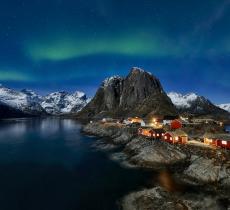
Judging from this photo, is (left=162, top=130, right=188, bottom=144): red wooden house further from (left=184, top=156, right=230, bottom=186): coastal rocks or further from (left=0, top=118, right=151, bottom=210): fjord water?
(left=0, top=118, right=151, bottom=210): fjord water

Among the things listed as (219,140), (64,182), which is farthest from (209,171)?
(64,182)

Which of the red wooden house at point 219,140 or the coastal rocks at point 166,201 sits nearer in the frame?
the coastal rocks at point 166,201

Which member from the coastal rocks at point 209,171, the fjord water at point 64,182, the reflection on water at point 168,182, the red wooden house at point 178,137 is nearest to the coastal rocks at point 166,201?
the fjord water at point 64,182

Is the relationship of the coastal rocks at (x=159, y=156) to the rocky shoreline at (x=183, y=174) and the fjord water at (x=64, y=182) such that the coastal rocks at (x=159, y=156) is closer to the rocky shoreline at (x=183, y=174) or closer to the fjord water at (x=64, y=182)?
the rocky shoreline at (x=183, y=174)

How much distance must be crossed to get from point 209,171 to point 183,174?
225 inches

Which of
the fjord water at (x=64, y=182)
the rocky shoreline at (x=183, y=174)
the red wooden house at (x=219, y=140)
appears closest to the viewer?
the rocky shoreline at (x=183, y=174)

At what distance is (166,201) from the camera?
127 ft

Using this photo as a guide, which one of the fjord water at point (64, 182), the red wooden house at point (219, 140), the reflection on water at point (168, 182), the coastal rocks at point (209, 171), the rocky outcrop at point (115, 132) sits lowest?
the fjord water at point (64, 182)

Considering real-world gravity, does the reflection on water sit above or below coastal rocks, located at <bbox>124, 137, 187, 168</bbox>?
below

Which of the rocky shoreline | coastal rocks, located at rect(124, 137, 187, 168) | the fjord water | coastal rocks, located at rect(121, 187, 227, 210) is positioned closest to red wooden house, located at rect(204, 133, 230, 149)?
the rocky shoreline

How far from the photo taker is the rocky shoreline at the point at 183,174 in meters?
38.8

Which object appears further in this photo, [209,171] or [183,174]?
[183,174]

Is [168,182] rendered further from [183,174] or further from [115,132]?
[115,132]

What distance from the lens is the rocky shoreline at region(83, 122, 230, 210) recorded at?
127ft
